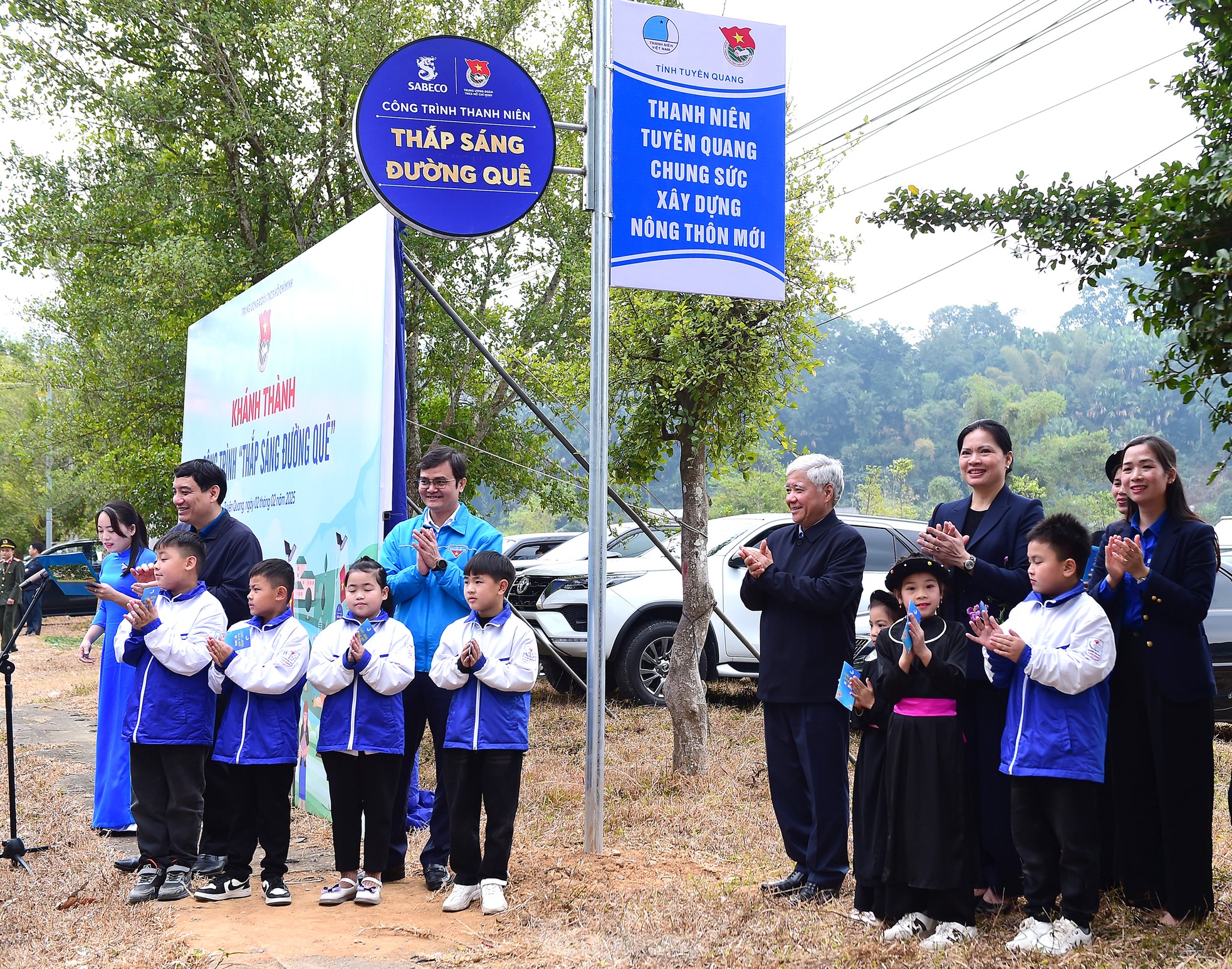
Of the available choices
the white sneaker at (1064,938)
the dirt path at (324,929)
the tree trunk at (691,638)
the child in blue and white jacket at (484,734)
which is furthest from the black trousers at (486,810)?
the tree trunk at (691,638)

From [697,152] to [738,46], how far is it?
596mm

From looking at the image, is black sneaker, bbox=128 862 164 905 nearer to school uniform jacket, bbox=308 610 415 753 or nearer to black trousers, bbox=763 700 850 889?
school uniform jacket, bbox=308 610 415 753

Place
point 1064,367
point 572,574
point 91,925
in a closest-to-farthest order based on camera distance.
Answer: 1. point 91,925
2. point 572,574
3. point 1064,367

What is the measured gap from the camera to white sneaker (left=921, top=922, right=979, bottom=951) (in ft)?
12.0

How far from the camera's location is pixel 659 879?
4.75 metres

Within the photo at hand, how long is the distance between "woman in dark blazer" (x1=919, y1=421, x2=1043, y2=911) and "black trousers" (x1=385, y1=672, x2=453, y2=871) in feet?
6.77

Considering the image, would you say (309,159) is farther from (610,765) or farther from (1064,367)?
(1064,367)

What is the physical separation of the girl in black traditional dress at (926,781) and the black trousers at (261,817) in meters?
2.35

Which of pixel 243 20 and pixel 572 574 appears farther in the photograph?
pixel 243 20

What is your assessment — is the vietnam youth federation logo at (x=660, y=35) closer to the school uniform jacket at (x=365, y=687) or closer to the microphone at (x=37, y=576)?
the school uniform jacket at (x=365, y=687)

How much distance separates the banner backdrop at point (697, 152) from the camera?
539 centimetres

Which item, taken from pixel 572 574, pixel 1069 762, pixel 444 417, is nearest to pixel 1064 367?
pixel 444 417

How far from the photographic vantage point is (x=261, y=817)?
4.57 metres

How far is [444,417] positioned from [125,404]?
166 inches
